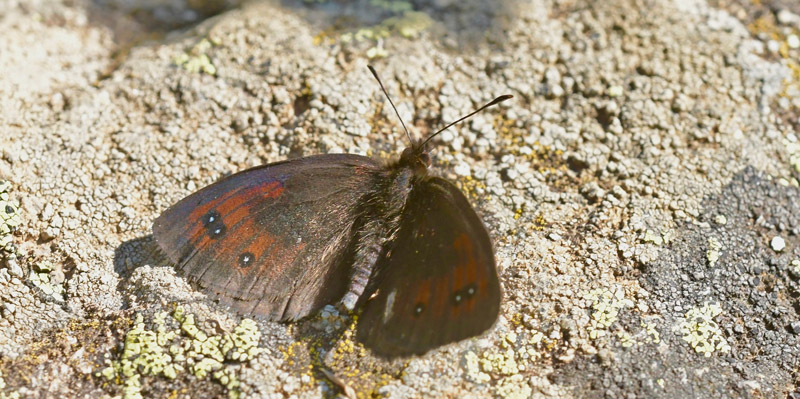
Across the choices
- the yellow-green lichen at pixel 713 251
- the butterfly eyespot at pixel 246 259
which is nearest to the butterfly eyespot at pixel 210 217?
the butterfly eyespot at pixel 246 259

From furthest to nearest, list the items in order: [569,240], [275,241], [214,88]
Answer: [214,88]
[569,240]
[275,241]

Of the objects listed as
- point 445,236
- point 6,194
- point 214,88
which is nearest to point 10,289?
point 6,194

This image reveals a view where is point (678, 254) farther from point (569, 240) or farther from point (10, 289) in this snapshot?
point (10, 289)

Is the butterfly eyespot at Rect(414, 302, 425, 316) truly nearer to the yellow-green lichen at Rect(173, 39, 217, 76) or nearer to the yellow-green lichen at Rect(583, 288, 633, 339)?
the yellow-green lichen at Rect(583, 288, 633, 339)

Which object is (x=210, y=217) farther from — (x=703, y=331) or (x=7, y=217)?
(x=703, y=331)

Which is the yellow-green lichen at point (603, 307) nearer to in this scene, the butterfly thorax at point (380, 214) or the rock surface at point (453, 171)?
the rock surface at point (453, 171)

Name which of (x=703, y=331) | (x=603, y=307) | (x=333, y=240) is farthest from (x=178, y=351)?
(x=703, y=331)

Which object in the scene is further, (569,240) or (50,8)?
(50,8)
